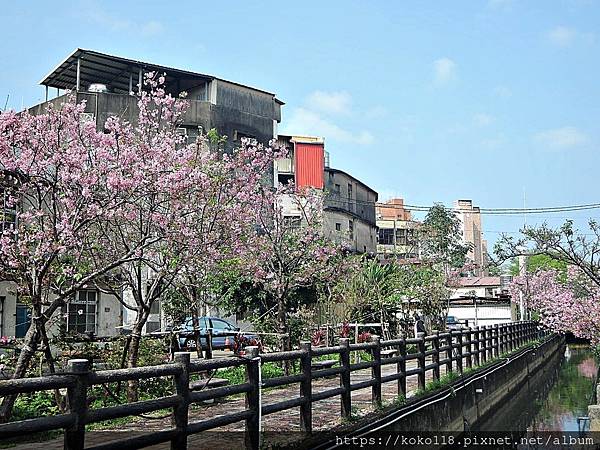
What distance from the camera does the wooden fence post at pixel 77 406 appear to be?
15.9 feet

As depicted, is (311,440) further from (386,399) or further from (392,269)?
(392,269)

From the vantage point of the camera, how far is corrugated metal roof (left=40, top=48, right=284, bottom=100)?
33.3 metres

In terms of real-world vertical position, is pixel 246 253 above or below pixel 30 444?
above

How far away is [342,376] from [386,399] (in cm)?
277

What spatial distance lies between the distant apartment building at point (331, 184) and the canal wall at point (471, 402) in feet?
57.7

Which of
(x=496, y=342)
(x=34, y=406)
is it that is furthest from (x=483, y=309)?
(x=34, y=406)

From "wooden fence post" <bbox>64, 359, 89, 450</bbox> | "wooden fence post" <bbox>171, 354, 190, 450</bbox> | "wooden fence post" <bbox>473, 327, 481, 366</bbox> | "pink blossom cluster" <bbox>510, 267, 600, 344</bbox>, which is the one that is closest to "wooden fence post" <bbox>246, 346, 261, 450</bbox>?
"wooden fence post" <bbox>171, 354, 190, 450</bbox>

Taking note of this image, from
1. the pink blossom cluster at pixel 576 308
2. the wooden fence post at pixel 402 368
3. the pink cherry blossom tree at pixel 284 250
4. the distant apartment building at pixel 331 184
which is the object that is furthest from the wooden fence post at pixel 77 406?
the distant apartment building at pixel 331 184

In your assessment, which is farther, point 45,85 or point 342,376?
point 45,85

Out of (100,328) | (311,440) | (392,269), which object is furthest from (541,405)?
(311,440)

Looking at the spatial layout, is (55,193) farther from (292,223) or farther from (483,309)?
(483,309)

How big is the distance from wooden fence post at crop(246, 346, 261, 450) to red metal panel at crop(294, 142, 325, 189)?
124 feet

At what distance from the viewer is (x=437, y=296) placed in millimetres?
28062

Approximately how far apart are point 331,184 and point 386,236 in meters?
25.2
